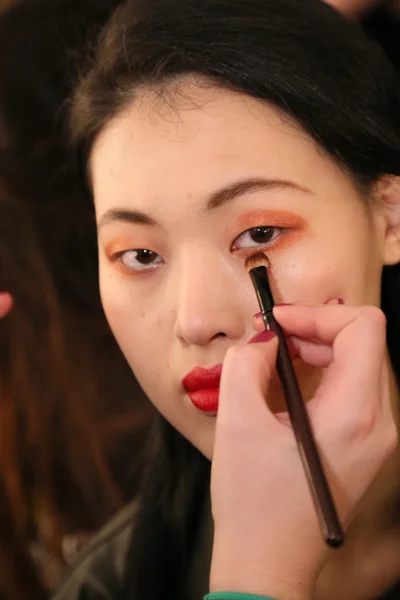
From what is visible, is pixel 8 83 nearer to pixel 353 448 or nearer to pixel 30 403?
pixel 30 403

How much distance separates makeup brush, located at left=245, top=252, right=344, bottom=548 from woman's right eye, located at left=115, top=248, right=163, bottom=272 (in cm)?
17

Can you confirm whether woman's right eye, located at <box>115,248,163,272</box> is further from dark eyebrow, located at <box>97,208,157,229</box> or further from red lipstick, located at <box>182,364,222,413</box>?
red lipstick, located at <box>182,364,222,413</box>

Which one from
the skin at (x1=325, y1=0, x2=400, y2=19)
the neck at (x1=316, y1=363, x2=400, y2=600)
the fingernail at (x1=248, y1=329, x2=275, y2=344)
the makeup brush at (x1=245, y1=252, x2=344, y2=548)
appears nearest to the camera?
the makeup brush at (x1=245, y1=252, x2=344, y2=548)

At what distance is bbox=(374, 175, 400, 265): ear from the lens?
84cm

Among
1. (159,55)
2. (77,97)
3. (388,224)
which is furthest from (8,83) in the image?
(388,224)

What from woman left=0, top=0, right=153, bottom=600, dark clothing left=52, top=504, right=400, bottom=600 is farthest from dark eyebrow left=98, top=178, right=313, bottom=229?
woman left=0, top=0, right=153, bottom=600

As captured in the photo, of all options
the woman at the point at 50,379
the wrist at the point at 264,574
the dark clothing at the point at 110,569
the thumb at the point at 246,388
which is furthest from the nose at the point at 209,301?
the woman at the point at 50,379

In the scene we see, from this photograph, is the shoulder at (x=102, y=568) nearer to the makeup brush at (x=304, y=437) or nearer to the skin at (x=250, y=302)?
the skin at (x=250, y=302)

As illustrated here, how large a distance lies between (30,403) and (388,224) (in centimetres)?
99

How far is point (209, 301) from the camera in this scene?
0.75m

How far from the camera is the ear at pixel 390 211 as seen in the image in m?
0.84

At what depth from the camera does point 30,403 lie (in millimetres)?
1540

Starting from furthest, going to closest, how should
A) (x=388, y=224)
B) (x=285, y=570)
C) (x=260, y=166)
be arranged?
(x=388, y=224)
(x=260, y=166)
(x=285, y=570)

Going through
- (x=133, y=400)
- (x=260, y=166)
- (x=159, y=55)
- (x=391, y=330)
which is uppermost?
(x=159, y=55)
